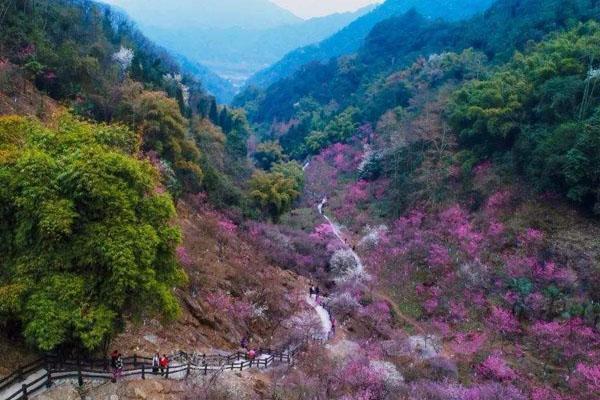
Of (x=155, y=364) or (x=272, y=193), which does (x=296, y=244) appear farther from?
(x=155, y=364)

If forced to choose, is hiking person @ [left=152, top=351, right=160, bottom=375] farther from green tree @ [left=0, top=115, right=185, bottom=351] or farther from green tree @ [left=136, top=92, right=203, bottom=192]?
green tree @ [left=136, top=92, right=203, bottom=192]

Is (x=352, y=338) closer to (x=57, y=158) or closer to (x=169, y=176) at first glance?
(x=169, y=176)

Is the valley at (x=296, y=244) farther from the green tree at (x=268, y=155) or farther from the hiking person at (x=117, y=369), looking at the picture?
the green tree at (x=268, y=155)

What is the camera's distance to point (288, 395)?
17703mm

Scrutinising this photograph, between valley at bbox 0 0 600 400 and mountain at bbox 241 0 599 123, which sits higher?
mountain at bbox 241 0 599 123

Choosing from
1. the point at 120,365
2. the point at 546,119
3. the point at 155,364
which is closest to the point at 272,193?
the point at 546,119

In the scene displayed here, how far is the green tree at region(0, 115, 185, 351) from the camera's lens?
43.1ft

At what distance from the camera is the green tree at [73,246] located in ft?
43.1

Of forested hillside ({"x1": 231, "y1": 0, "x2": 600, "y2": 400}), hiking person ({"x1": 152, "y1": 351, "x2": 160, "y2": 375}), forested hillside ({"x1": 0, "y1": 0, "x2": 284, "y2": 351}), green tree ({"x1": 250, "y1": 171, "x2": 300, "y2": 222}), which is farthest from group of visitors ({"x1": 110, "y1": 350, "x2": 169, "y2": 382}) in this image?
green tree ({"x1": 250, "y1": 171, "x2": 300, "y2": 222})

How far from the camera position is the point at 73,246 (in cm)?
1381

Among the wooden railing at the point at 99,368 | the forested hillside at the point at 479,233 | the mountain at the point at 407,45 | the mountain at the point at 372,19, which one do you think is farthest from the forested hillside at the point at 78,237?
the mountain at the point at 372,19

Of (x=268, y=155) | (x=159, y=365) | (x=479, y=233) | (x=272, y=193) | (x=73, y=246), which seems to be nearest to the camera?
(x=73, y=246)

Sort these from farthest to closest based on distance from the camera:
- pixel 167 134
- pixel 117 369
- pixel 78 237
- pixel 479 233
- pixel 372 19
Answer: pixel 372 19 → pixel 479 233 → pixel 167 134 → pixel 117 369 → pixel 78 237

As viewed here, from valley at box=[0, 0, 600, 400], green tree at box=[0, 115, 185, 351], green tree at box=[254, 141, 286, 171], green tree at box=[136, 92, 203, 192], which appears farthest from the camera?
green tree at box=[254, 141, 286, 171]
